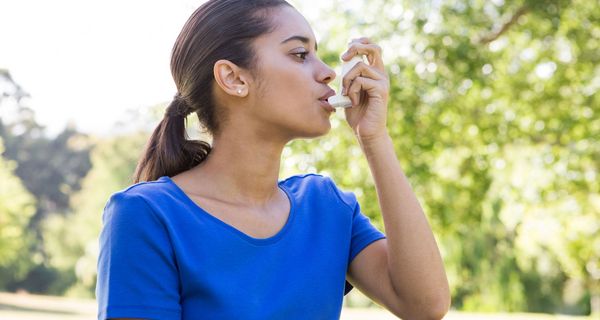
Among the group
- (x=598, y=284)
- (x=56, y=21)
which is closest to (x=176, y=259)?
(x=598, y=284)

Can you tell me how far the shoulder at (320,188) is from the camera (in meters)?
2.02

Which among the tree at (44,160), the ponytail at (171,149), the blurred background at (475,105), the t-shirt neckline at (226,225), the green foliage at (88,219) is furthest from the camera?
the tree at (44,160)

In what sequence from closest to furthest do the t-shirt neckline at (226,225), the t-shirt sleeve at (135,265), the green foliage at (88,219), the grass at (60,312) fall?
the t-shirt sleeve at (135,265), the t-shirt neckline at (226,225), the grass at (60,312), the green foliage at (88,219)

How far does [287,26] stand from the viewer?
6.38 feet

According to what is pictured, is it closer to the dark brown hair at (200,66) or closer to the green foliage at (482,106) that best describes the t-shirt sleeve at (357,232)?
the dark brown hair at (200,66)

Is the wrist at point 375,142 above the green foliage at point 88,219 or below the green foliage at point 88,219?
above

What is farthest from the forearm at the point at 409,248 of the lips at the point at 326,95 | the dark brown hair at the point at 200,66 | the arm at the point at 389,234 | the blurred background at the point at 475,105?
the blurred background at the point at 475,105

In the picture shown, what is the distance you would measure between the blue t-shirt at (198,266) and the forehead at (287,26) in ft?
1.42

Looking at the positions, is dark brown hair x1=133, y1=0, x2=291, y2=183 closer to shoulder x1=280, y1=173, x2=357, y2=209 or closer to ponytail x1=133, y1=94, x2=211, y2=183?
ponytail x1=133, y1=94, x2=211, y2=183

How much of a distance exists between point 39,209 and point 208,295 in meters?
39.4

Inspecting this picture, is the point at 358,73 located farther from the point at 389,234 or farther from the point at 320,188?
the point at 389,234

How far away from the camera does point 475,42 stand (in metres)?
9.43

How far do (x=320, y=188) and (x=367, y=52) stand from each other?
358mm

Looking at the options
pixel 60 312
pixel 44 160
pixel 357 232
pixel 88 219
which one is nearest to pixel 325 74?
pixel 357 232
